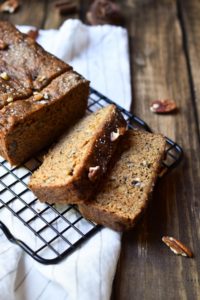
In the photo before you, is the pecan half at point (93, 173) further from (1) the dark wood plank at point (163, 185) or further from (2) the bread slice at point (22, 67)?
(2) the bread slice at point (22, 67)

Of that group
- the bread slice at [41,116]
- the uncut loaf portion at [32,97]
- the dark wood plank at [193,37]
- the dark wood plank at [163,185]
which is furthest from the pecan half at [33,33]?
the dark wood plank at [193,37]

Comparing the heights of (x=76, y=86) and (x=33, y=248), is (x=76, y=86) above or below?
above

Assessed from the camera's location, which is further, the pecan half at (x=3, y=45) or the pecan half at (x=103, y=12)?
the pecan half at (x=103, y=12)

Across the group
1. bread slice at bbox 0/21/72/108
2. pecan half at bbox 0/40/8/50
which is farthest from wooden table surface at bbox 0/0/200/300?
pecan half at bbox 0/40/8/50

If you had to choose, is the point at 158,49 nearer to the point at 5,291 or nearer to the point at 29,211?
the point at 29,211

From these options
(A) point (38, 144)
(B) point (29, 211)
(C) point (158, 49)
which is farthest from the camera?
(C) point (158, 49)

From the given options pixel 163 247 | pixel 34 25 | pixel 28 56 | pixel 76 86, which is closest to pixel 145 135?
pixel 76 86

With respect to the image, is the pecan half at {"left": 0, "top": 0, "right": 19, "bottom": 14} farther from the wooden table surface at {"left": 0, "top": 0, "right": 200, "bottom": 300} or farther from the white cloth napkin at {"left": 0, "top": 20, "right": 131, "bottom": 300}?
the white cloth napkin at {"left": 0, "top": 20, "right": 131, "bottom": 300}

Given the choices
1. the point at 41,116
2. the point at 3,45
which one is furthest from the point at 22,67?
the point at 41,116

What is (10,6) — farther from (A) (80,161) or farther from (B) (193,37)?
(A) (80,161)
